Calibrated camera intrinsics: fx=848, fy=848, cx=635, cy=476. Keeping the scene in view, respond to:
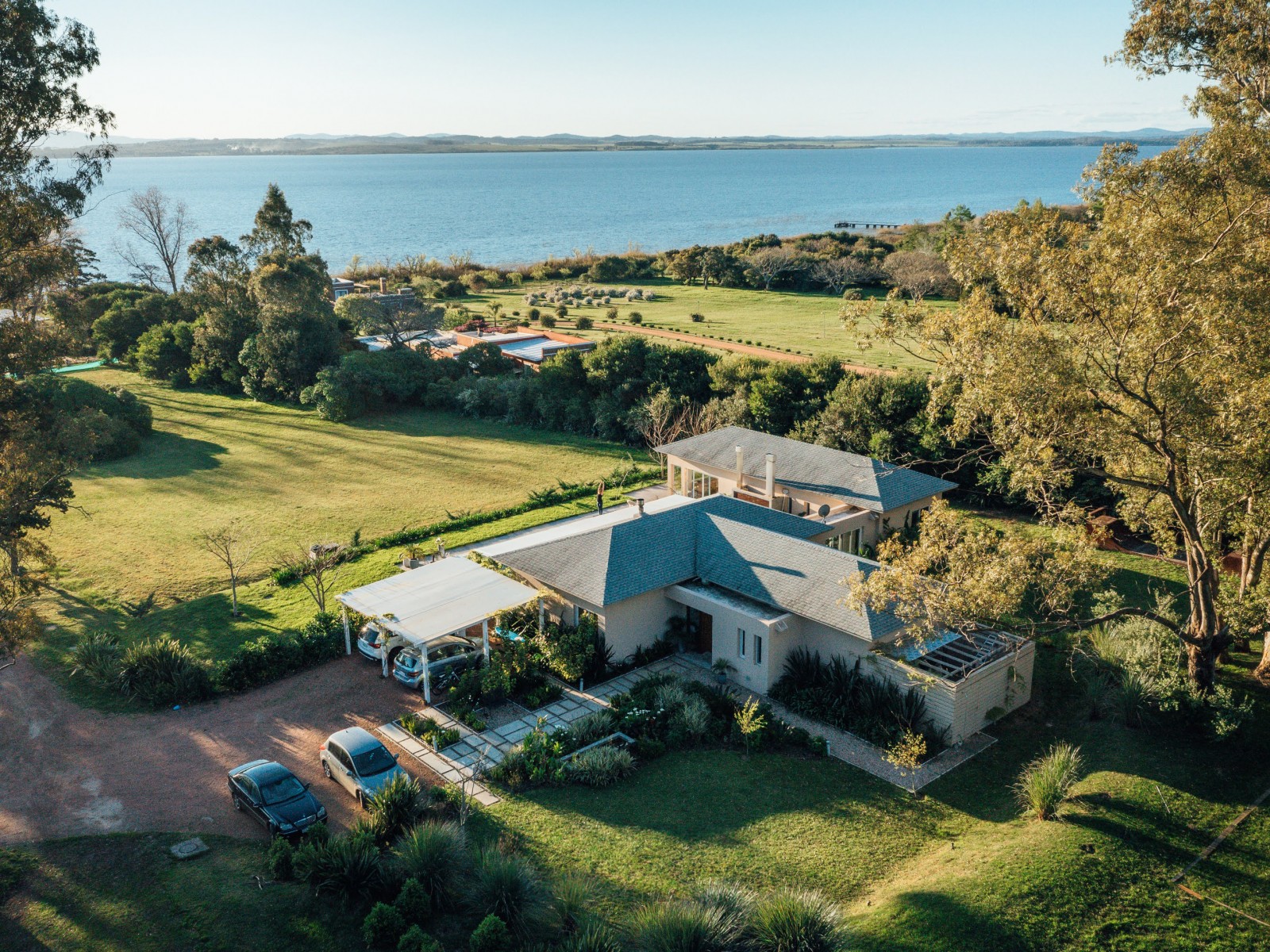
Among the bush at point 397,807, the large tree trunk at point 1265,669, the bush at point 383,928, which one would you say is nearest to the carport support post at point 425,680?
the bush at point 397,807

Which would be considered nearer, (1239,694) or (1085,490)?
(1239,694)

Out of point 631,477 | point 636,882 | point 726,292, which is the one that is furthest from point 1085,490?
point 726,292

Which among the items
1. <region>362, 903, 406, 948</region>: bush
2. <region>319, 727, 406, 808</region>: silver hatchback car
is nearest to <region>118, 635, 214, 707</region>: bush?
<region>319, 727, 406, 808</region>: silver hatchback car

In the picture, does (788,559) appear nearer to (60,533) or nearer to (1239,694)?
(1239,694)

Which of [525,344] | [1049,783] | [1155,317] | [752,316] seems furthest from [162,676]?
[752,316]

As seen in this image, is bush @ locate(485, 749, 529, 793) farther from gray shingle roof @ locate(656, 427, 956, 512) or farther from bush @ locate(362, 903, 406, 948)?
gray shingle roof @ locate(656, 427, 956, 512)
